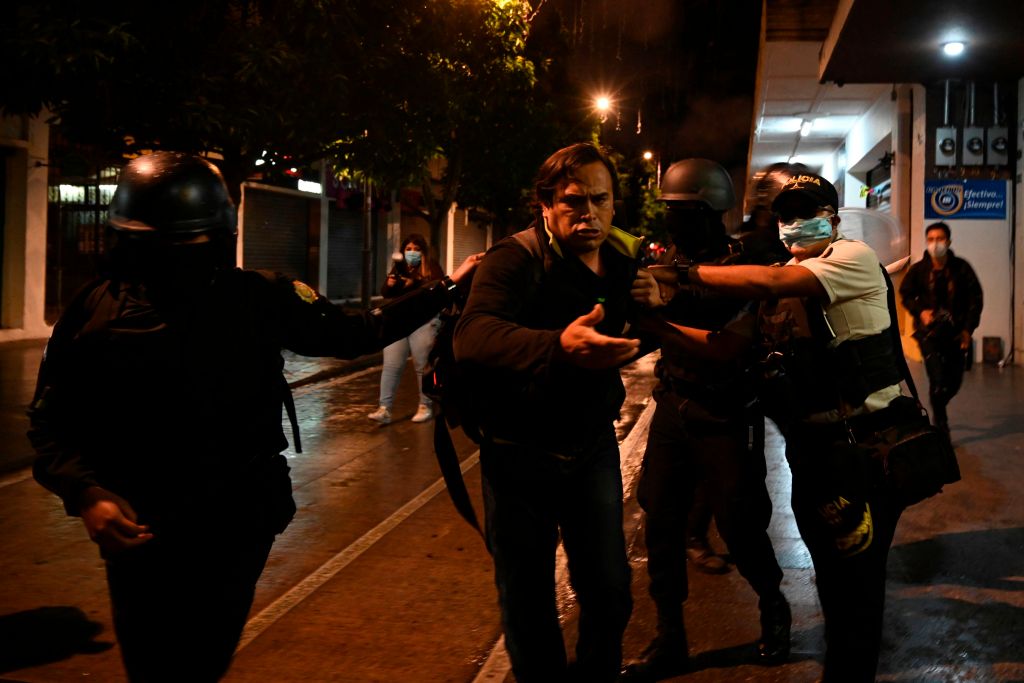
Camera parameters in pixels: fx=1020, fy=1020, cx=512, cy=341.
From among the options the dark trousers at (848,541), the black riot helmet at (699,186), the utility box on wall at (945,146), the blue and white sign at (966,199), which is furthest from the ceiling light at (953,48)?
the dark trousers at (848,541)

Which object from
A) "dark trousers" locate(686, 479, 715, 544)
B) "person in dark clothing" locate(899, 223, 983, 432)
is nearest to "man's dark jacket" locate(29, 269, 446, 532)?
"dark trousers" locate(686, 479, 715, 544)

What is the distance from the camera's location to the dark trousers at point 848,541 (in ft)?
10.3

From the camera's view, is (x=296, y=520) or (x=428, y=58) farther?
(x=428, y=58)

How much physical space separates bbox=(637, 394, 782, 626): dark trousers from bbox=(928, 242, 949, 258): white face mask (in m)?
5.18

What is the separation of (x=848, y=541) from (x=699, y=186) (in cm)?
163

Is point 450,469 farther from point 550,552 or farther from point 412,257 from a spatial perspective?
point 412,257

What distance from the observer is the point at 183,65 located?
402 inches

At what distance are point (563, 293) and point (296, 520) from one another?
390 centimetres

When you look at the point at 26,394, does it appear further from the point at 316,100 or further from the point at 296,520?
the point at 296,520

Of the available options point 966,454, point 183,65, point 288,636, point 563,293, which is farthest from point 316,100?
point 563,293

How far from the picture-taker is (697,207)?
419cm

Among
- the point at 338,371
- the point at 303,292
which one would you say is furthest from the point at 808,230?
the point at 338,371

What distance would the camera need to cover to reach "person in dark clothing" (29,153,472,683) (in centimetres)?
238

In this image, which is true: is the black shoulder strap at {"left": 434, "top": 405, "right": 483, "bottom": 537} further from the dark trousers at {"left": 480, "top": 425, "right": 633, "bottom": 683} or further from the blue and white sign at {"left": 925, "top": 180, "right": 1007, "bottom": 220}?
the blue and white sign at {"left": 925, "top": 180, "right": 1007, "bottom": 220}
